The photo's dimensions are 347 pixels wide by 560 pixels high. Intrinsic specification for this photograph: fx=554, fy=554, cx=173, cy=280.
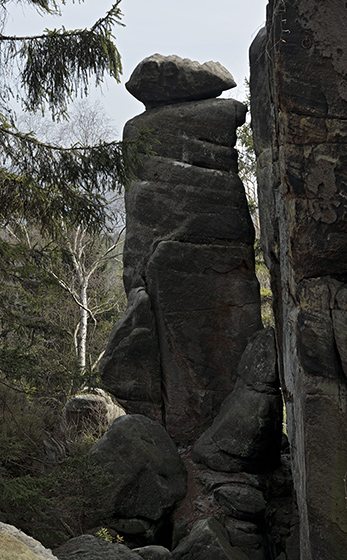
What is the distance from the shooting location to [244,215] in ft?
33.7

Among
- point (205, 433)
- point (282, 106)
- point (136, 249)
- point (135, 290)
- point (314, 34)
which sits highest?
point (314, 34)

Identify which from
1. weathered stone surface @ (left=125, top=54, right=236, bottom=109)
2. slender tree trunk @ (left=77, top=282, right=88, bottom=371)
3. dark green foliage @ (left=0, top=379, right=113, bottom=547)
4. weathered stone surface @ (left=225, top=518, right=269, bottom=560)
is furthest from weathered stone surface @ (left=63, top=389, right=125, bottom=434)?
weathered stone surface @ (left=125, top=54, right=236, bottom=109)

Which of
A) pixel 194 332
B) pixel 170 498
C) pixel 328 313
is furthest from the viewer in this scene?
pixel 194 332

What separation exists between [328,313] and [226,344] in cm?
423

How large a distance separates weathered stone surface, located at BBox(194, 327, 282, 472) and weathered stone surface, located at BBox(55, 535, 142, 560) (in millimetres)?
4036

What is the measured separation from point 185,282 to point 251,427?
2.76m

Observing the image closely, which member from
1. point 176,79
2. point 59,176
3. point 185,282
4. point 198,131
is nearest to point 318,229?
point 59,176

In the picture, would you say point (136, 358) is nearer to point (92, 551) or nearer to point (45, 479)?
point (45, 479)

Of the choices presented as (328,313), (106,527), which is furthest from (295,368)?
(106,527)

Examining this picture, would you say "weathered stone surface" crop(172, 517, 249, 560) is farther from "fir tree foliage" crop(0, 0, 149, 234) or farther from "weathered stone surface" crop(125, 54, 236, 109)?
"weathered stone surface" crop(125, 54, 236, 109)

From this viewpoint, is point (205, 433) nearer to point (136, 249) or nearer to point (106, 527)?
point (106, 527)

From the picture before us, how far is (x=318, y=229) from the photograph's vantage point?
587 centimetres

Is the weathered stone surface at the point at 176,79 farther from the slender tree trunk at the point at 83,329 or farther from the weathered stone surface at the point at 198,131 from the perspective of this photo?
the slender tree trunk at the point at 83,329

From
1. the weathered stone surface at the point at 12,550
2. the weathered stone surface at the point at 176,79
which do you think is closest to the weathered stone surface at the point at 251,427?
the weathered stone surface at the point at 176,79
